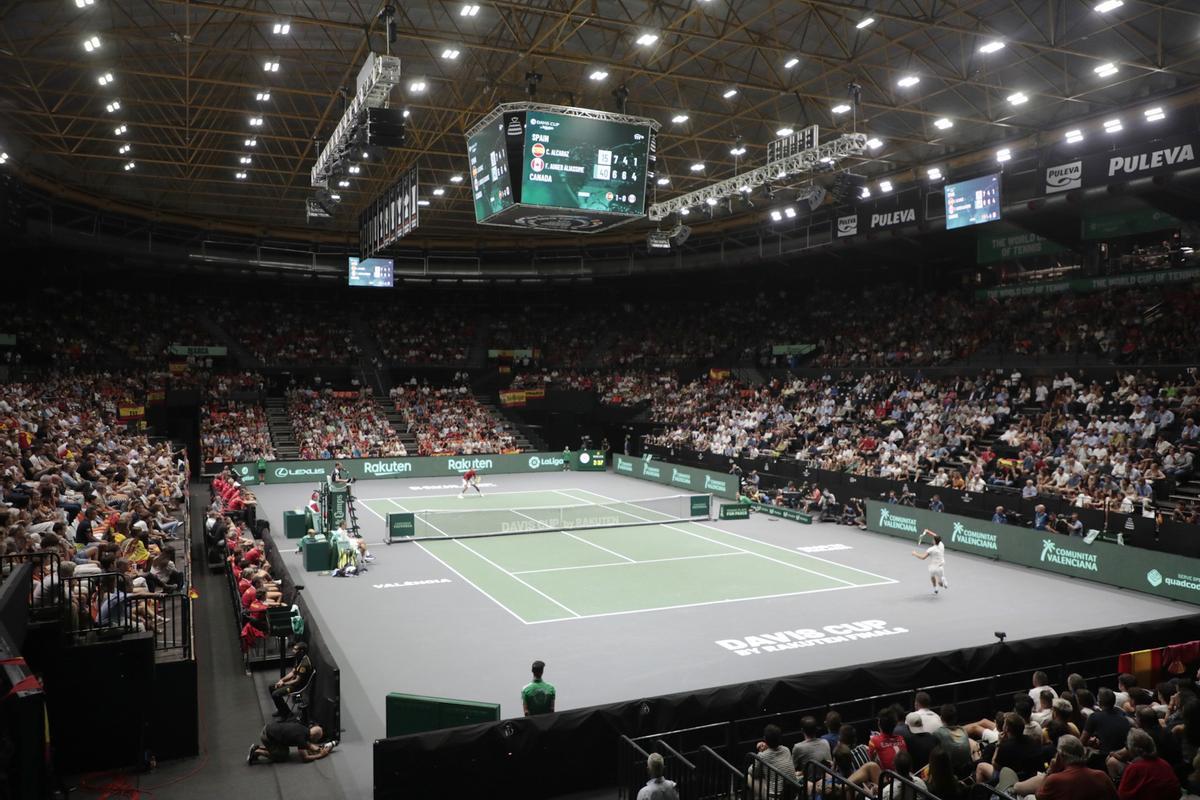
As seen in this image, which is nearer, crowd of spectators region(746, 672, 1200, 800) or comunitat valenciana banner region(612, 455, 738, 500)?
crowd of spectators region(746, 672, 1200, 800)

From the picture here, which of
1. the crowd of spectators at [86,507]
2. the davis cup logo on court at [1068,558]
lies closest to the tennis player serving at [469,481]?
the crowd of spectators at [86,507]

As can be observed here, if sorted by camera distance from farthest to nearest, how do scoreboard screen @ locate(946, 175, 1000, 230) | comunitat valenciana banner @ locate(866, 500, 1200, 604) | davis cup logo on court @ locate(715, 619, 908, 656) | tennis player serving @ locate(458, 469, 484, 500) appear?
tennis player serving @ locate(458, 469, 484, 500)
scoreboard screen @ locate(946, 175, 1000, 230)
comunitat valenciana banner @ locate(866, 500, 1200, 604)
davis cup logo on court @ locate(715, 619, 908, 656)

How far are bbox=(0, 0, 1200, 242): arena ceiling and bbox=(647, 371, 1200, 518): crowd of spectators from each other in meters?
9.25

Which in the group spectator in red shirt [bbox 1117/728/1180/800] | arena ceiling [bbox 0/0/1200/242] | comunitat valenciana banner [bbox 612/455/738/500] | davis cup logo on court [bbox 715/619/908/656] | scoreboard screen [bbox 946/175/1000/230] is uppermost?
arena ceiling [bbox 0/0/1200/242]

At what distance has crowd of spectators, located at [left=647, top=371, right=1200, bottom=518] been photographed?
86.1 feet

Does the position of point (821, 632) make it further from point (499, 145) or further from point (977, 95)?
point (977, 95)

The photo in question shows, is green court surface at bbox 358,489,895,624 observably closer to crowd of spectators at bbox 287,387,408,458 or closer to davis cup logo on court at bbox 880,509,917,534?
davis cup logo on court at bbox 880,509,917,534

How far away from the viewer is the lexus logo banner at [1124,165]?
24.8m

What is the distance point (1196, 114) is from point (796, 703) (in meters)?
24.2

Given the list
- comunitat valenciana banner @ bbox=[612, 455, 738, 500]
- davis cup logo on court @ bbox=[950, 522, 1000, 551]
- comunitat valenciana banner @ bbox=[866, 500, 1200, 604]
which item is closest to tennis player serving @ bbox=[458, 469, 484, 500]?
comunitat valenciana banner @ bbox=[612, 455, 738, 500]

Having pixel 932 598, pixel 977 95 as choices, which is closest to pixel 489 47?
pixel 977 95

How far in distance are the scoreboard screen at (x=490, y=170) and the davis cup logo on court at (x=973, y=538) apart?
1610 cm

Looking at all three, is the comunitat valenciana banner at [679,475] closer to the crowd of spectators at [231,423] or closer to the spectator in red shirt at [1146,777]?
the crowd of spectators at [231,423]

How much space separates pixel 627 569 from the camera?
2344 cm
